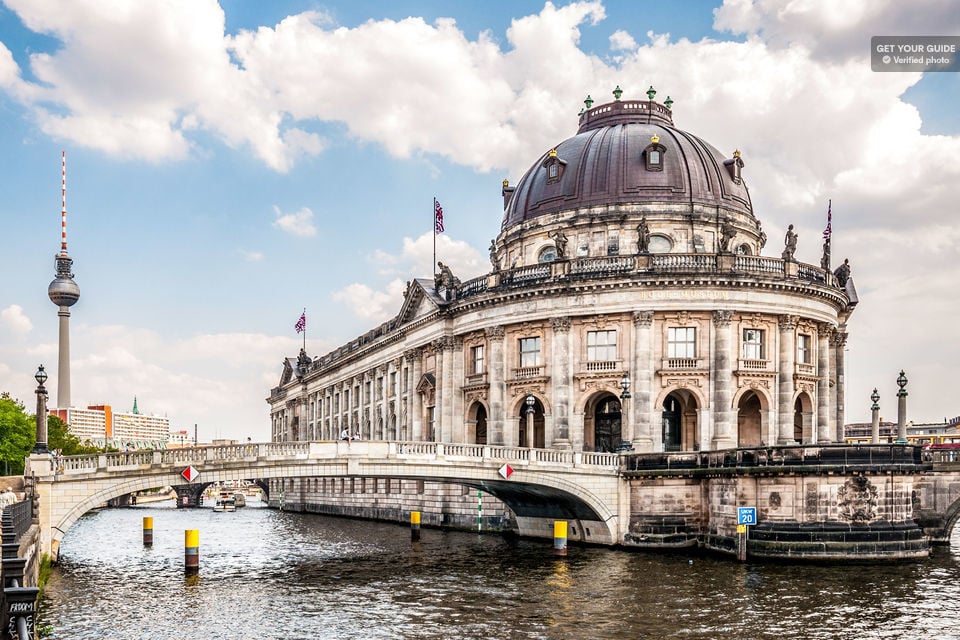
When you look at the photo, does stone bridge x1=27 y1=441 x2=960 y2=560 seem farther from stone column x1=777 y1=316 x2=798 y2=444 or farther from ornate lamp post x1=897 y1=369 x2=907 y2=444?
stone column x1=777 y1=316 x2=798 y2=444

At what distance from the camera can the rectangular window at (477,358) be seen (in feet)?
221

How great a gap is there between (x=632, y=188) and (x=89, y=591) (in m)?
44.3

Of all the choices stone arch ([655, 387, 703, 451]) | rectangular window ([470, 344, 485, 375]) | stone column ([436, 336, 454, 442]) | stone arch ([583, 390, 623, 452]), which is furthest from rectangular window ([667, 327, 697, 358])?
stone column ([436, 336, 454, 442])

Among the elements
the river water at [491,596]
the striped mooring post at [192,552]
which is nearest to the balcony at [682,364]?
the river water at [491,596]

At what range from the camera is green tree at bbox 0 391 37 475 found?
95.0 meters

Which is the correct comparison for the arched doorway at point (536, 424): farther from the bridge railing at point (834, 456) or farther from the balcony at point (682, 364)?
the bridge railing at point (834, 456)

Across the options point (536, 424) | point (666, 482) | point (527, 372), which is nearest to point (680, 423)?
point (536, 424)

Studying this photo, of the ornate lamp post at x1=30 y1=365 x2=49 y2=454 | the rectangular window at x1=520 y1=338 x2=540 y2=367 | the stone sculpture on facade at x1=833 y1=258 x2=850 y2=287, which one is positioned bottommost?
the ornate lamp post at x1=30 y1=365 x2=49 y2=454

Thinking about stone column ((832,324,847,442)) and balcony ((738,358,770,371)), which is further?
stone column ((832,324,847,442))

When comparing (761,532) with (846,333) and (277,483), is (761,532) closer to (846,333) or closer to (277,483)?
(846,333)

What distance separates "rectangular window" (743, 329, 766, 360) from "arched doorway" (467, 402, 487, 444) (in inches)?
715

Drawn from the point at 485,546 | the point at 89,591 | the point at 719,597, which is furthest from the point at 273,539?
the point at 719,597

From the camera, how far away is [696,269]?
58.4 m

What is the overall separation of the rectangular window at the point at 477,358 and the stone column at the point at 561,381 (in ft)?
25.0
